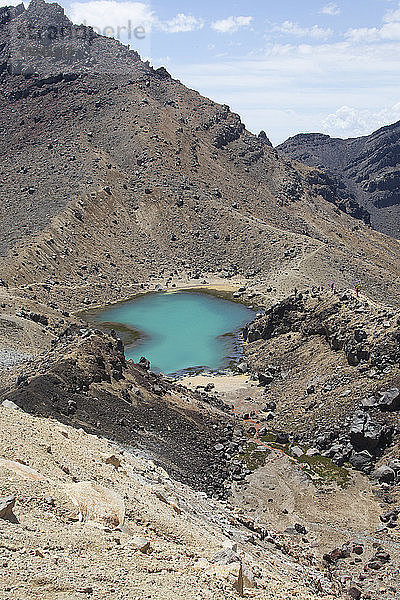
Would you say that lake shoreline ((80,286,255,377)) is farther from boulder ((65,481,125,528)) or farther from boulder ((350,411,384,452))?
boulder ((65,481,125,528))

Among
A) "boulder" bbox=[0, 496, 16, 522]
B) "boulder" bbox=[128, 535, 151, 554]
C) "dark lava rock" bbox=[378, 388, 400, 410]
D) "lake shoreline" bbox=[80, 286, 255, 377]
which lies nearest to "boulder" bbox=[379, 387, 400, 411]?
"dark lava rock" bbox=[378, 388, 400, 410]

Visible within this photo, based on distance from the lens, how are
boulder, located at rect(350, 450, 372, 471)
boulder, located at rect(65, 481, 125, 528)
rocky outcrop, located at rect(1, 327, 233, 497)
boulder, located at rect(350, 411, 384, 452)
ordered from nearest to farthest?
boulder, located at rect(65, 481, 125, 528) → rocky outcrop, located at rect(1, 327, 233, 497) → boulder, located at rect(350, 450, 372, 471) → boulder, located at rect(350, 411, 384, 452)

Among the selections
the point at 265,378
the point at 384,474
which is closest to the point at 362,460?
the point at 384,474

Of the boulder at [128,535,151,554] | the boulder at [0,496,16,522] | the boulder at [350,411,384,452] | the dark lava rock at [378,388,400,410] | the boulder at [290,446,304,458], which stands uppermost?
the boulder at [0,496,16,522]

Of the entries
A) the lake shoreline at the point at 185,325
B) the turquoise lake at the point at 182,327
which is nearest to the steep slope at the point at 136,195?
the lake shoreline at the point at 185,325

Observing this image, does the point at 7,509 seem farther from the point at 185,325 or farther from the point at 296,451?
the point at 185,325

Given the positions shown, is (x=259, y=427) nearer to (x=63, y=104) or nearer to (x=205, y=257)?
(x=205, y=257)

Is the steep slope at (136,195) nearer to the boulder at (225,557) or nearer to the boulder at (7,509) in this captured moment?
the boulder at (225,557)
